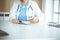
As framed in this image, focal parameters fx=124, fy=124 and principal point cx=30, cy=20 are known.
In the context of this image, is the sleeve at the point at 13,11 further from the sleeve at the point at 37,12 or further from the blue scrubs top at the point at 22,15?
the sleeve at the point at 37,12

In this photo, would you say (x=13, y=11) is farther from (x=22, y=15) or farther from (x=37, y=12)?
(x=37, y=12)

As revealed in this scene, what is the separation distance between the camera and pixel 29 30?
37.9 inches

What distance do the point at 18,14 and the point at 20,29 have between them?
0.12 metres

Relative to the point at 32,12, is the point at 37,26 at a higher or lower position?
lower

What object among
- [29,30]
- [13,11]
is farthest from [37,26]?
[13,11]

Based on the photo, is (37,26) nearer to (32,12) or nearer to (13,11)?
(32,12)

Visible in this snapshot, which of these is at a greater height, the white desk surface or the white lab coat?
the white lab coat

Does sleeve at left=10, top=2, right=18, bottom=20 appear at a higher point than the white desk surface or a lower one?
higher

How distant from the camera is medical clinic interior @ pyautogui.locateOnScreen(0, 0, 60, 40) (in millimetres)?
924

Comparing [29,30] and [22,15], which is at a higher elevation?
[22,15]

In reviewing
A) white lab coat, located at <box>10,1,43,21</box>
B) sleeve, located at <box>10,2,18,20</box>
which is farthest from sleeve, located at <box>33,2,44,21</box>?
sleeve, located at <box>10,2,18,20</box>

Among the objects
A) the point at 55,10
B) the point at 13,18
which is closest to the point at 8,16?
the point at 13,18

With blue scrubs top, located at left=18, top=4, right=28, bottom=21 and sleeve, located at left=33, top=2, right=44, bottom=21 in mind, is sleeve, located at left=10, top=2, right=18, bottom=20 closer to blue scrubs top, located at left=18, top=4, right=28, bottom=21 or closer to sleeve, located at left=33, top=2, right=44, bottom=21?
blue scrubs top, located at left=18, top=4, right=28, bottom=21

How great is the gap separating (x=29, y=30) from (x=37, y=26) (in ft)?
0.25
